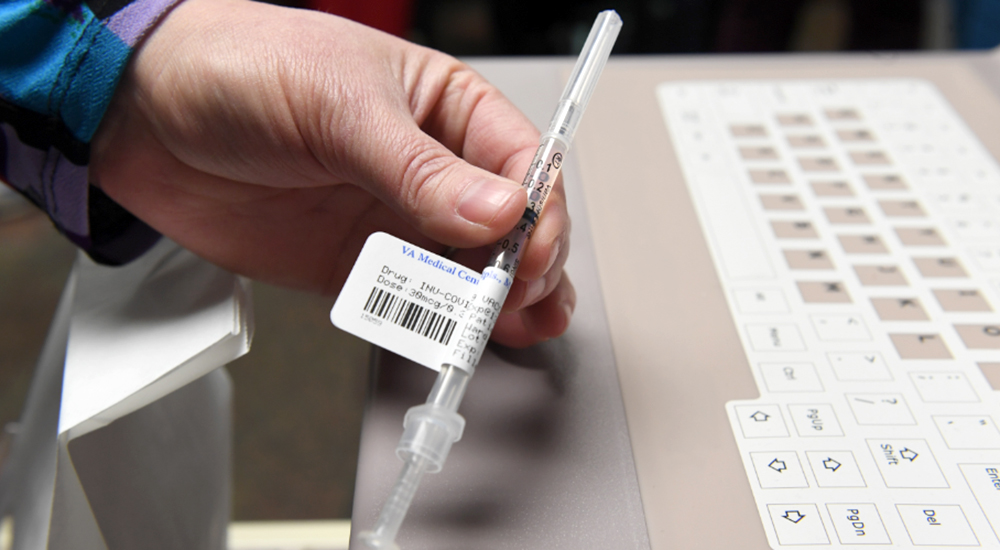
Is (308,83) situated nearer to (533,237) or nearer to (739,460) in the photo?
(533,237)

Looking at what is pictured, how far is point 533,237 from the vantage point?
0.33m

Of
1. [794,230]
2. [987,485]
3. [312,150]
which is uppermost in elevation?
[312,150]

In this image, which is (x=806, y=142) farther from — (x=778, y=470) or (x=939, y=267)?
(x=778, y=470)

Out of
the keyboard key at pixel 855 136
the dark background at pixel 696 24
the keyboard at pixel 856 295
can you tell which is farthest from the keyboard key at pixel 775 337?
the dark background at pixel 696 24

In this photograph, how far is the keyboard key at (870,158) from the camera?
19.8 inches

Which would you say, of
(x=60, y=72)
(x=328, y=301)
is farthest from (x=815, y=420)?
(x=328, y=301)

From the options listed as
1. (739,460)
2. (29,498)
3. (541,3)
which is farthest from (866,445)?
(541,3)

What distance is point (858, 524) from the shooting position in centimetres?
29

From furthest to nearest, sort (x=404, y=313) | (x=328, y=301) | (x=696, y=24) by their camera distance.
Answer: (x=696, y=24) → (x=328, y=301) → (x=404, y=313)

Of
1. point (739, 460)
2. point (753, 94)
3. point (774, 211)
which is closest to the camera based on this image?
point (739, 460)

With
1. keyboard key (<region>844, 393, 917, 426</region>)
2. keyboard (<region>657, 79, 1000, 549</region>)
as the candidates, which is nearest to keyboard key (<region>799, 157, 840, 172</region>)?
keyboard (<region>657, 79, 1000, 549</region>)

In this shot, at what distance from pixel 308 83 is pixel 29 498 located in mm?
301

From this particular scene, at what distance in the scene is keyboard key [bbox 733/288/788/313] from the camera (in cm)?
40

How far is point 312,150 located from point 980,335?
1.29ft
